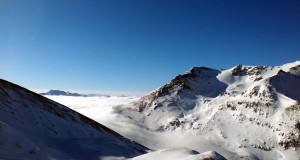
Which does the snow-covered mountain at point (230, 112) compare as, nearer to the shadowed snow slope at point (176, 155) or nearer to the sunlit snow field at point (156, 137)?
the sunlit snow field at point (156, 137)

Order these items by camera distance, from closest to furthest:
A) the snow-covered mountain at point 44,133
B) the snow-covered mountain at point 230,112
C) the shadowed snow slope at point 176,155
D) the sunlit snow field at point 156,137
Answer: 1. the shadowed snow slope at point 176,155
2. the snow-covered mountain at point 44,133
3. the sunlit snow field at point 156,137
4. the snow-covered mountain at point 230,112

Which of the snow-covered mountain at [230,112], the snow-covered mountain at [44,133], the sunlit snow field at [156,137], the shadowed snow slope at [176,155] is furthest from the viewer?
the snow-covered mountain at [230,112]

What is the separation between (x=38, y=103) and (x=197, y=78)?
8163 centimetres

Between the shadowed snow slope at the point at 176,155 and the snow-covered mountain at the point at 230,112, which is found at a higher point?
the snow-covered mountain at the point at 230,112

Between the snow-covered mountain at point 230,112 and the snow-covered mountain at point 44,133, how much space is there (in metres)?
38.6

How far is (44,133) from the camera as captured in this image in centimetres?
3453

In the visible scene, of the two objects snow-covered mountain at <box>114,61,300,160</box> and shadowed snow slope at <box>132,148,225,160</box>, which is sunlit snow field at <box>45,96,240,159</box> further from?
shadowed snow slope at <box>132,148,225,160</box>

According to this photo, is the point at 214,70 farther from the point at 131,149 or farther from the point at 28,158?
the point at 28,158

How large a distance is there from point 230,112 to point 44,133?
72.6 metres

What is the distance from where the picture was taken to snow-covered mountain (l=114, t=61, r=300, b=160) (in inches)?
3238

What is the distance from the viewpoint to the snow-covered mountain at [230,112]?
8225cm

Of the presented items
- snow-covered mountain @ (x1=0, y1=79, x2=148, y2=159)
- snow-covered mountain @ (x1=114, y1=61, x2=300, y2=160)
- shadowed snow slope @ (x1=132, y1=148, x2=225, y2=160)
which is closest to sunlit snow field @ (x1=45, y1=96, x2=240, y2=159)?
snow-covered mountain @ (x1=114, y1=61, x2=300, y2=160)

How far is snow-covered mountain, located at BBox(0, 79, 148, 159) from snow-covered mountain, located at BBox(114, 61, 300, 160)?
127ft

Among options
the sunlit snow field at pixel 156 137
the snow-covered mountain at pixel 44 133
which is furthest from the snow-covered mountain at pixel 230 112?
the snow-covered mountain at pixel 44 133
